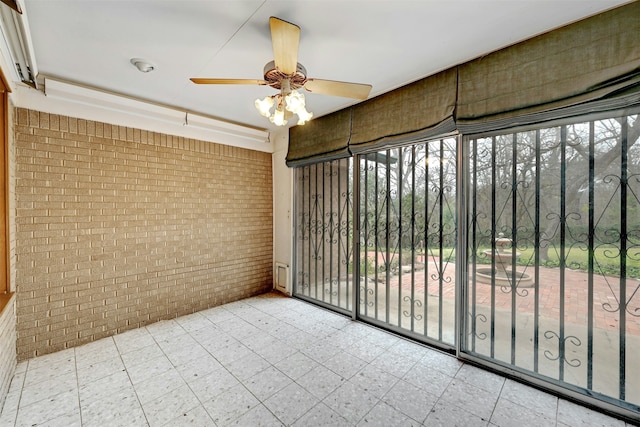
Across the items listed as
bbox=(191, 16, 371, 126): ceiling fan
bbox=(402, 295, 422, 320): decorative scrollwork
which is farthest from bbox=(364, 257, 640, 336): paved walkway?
bbox=(191, 16, 371, 126): ceiling fan

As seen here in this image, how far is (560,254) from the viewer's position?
6.71 feet

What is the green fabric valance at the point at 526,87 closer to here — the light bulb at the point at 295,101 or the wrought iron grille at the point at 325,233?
the wrought iron grille at the point at 325,233

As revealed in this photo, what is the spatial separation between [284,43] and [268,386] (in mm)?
2445

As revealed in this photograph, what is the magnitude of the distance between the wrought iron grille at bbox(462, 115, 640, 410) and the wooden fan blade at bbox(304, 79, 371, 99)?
1161mm

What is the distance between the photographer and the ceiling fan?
1508 mm

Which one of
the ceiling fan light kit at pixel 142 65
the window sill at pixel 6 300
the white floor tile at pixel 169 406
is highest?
the ceiling fan light kit at pixel 142 65

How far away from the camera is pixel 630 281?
1.81 metres

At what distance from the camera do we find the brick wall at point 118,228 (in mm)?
2580

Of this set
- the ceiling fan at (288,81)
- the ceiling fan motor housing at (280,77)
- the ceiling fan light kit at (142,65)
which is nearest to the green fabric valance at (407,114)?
the ceiling fan at (288,81)

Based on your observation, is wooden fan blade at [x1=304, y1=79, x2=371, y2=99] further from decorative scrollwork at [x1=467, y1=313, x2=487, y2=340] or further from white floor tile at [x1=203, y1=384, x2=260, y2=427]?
white floor tile at [x1=203, y1=384, x2=260, y2=427]

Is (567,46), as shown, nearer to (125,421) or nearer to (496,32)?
(496,32)

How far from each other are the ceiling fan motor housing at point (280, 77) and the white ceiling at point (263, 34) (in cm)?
28

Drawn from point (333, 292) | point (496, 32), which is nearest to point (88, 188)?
point (333, 292)

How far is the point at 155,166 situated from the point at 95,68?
114cm
